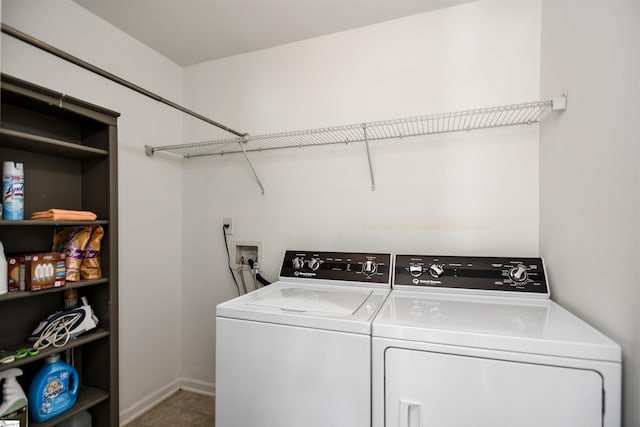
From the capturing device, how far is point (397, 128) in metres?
1.87

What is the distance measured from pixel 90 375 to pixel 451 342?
197cm

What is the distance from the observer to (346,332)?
112cm

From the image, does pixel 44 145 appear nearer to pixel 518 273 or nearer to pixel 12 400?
pixel 12 400

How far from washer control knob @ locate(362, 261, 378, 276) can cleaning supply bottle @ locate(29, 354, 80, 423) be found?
1.66 meters

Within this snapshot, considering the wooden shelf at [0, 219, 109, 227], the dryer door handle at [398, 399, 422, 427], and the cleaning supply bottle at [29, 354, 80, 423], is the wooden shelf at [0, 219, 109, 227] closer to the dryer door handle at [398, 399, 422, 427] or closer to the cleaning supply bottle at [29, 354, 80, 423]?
the cleaning supply bottle at [29, 354, 80, 423]

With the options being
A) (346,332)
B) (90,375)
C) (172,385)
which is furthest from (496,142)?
(172,385)

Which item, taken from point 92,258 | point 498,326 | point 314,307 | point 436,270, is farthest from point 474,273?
point 92,258

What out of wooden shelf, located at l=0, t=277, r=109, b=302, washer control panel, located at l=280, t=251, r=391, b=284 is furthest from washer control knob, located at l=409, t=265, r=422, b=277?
wooden shelf, located at l=0, t=277, r=109, b=302

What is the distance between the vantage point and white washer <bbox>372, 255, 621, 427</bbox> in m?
0.88

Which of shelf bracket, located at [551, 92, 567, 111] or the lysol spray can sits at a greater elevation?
shelf bracket, located at [551, 92, 567, 111]

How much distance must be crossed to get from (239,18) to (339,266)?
1748 mm

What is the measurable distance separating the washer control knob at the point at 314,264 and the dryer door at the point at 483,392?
2.74ft

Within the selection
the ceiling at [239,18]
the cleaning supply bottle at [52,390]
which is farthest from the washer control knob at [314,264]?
the ceiling at [239,18]

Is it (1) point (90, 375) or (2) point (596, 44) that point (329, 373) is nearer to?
(1) point (90, 375)
